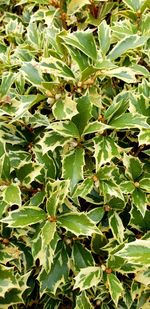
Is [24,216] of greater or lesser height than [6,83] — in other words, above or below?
below

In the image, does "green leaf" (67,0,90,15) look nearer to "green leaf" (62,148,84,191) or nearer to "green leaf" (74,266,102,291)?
"green leaf" (62,148,84,191)

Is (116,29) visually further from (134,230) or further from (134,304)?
(134,304)

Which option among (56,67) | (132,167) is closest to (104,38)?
(56,67)

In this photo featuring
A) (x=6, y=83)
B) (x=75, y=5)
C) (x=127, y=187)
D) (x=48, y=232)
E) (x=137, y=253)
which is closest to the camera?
(x=137, y=253)

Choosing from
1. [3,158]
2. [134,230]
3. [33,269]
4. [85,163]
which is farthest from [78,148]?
[33,269]

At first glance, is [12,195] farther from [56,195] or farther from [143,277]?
[143,277]

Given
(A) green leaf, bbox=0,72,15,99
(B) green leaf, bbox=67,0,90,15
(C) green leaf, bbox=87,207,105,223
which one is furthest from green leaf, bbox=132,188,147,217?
(B) green leaf, bbox=67,0,90,15

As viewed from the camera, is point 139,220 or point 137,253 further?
point 139,220
